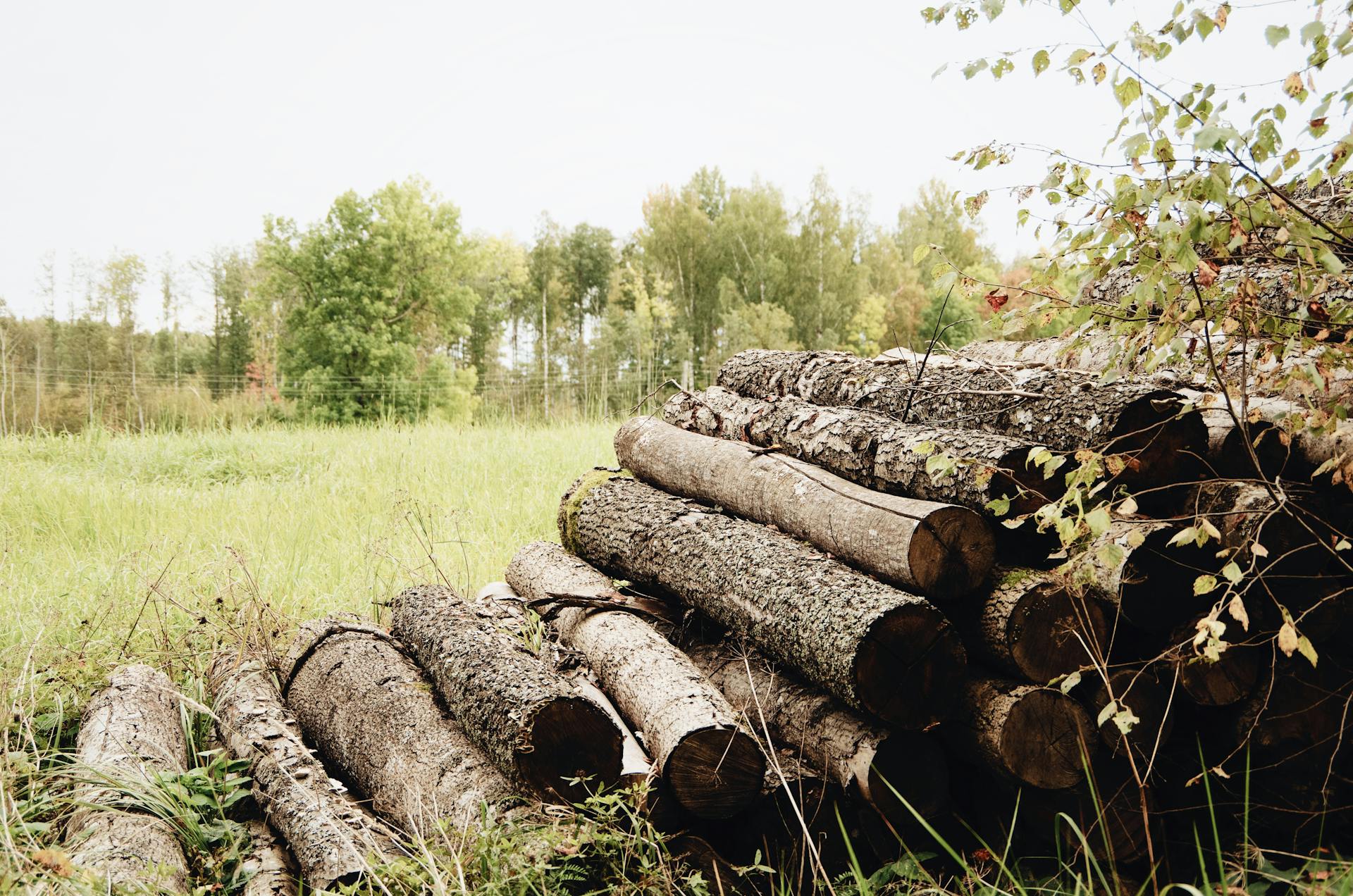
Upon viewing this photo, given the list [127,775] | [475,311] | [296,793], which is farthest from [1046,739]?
[475,311]

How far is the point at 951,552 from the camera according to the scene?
308 centimetres

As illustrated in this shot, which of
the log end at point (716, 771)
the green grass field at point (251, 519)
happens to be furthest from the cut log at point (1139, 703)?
the green grass field at point (251, 519)

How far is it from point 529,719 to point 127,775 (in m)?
1.46

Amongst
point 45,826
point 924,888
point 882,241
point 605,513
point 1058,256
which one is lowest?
point 924,888

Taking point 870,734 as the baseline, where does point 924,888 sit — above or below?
below

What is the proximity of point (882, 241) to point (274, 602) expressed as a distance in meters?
41.1

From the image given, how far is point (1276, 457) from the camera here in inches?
123

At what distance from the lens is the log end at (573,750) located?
2994 millimetres

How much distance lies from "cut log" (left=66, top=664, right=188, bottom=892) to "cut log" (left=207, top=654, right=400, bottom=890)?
25 centimetres

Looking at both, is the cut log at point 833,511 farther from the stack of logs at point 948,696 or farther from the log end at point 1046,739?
the log end at point 1046,739

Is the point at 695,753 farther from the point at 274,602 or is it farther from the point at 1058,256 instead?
the point at 274,602

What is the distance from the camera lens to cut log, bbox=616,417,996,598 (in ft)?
10.1

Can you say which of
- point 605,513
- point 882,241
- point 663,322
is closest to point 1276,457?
point 605,513

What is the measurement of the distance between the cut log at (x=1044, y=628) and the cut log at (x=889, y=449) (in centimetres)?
30
